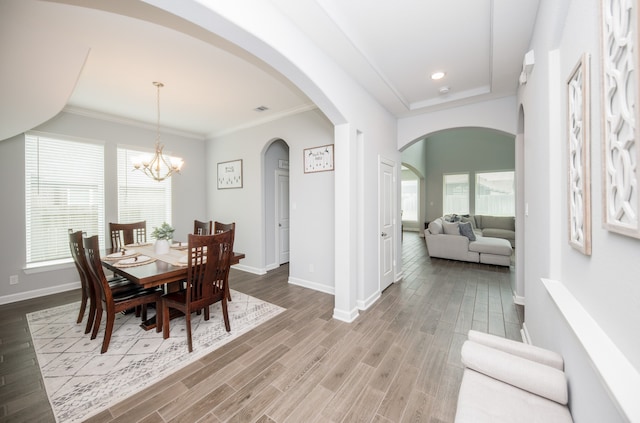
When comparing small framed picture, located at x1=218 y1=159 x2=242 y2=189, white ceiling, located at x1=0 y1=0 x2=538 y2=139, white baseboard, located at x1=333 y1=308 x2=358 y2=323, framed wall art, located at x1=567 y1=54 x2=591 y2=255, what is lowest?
white baseboard, located at x1=333 y1=308 x2=358 y2=323

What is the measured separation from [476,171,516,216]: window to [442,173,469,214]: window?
0.37 m

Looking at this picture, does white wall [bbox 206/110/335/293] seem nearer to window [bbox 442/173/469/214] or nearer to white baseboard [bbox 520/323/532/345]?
white baseboard [bbox 520/323/532/345]

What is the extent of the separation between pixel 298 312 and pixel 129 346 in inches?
66.4

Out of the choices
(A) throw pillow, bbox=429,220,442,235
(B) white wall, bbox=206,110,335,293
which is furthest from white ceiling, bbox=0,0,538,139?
(A) throw pillow, bbox=429,220,442,235

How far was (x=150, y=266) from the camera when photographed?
247 centimetres

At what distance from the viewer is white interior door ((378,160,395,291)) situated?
3578mm

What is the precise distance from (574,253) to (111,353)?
348cm

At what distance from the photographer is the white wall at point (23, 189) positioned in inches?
132

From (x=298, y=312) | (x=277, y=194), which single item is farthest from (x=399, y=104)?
(x=298, y=312)

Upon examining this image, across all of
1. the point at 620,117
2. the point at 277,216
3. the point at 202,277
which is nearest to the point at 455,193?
the point at 277,216

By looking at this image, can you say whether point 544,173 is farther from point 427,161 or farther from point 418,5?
point 427,161

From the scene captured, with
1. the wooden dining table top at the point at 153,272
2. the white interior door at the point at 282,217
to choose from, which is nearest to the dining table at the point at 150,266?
the wooden dining table top at the point at 153,272

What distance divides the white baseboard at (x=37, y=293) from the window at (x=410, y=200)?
10.4 metres

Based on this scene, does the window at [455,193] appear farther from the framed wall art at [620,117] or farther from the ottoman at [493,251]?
the framed wall art at [620,117]
